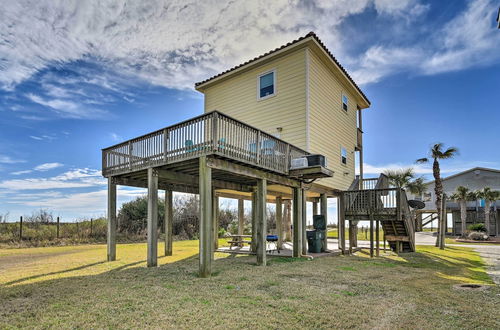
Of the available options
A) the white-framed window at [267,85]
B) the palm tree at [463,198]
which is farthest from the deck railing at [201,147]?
the palm tree at [463,198]

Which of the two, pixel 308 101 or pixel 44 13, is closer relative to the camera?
Answer: pixel 44 13

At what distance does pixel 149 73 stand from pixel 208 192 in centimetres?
844

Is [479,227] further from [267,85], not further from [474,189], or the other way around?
[267,85]

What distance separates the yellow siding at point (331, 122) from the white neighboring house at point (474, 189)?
20972mm

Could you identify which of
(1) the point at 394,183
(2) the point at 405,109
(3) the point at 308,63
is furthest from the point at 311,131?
(1) the point at 394,183

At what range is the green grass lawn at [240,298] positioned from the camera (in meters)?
4.55

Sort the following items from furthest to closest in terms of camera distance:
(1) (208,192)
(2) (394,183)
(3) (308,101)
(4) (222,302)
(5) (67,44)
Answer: (2) (394,183) → (3) (308,101) → (5) (67,44) → (1) (208,192) → (4) (222,302)

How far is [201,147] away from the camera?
8.20m

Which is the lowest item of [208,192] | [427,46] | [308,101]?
[208,192]

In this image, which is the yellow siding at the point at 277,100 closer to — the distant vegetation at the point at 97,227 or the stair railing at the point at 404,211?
the stair railing at the point at 404,211

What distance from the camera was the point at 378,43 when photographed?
44.5 feet

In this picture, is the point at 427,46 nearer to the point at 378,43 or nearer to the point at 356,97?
the point at 378,43

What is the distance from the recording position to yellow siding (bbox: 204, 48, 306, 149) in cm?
1262

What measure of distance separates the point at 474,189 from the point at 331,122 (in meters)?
29.5
